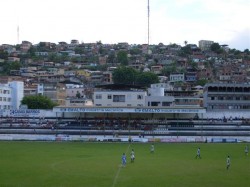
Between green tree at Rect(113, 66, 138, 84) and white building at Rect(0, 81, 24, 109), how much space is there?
51407 mm

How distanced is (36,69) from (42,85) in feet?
215

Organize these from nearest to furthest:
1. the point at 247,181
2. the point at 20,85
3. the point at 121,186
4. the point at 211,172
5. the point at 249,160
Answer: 1. the point at 121,186
2. the point at 247,181
3. the point at 211,172
4. the point at 249,160
5. the point at 20,85

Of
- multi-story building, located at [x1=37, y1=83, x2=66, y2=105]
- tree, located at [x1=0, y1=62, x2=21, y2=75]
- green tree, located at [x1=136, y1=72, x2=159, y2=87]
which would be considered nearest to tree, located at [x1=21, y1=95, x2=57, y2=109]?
multi-story building, located at [x1=37, y1=83, x2=66, y2=105]

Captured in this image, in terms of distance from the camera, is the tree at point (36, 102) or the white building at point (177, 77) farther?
the white building at point (177, 77)

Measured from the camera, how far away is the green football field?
30469 millimetres

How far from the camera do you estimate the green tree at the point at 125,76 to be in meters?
157

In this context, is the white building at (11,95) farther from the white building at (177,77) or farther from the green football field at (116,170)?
the white building at (177,77)

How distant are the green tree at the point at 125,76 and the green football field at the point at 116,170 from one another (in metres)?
105

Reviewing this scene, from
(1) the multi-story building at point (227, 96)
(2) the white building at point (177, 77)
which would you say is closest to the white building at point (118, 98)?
(1) the multi-story building at point (227, 96)

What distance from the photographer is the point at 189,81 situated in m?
167

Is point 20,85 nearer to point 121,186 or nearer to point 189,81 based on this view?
point 189,81

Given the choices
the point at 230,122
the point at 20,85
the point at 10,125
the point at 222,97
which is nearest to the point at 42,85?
the point at 20,85

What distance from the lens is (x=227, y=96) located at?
93.8 metres

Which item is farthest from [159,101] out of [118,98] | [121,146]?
[121,146]
